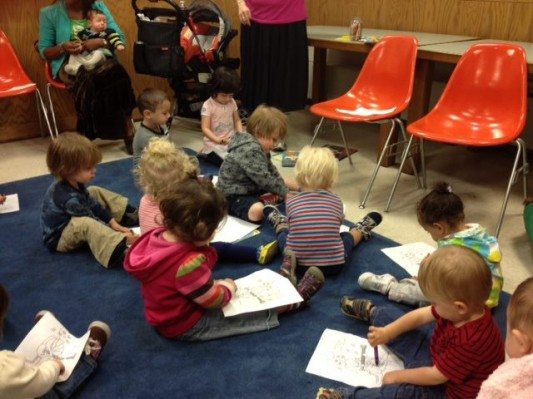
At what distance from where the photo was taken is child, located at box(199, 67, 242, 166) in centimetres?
331

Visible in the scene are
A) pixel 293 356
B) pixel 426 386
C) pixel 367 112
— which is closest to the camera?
pixel 426 386

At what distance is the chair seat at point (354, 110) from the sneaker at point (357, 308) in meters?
1.29

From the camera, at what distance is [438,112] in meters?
2.85

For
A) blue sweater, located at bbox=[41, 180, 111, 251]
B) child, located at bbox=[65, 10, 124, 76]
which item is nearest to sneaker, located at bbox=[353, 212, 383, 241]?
blue sweater, located at bbox=[41, 180, 111, 251]

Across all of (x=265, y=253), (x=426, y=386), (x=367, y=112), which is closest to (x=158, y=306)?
(x=265, y=253)

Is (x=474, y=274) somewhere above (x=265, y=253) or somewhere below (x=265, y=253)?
above

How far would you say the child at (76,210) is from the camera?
7.14 ft

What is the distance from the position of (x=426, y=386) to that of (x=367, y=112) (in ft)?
6.34

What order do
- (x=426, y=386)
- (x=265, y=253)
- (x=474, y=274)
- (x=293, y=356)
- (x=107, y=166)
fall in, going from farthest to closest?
1. (x=107, y=166)
2. (x=265, y=253)
3. (x=293, y=356)
4. (x=426, y=386)
5. (x=474, y=274)

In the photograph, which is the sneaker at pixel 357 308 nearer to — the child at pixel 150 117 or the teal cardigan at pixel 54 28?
the child at pixel 150 117

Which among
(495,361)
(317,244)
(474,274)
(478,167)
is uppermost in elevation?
(474,274)

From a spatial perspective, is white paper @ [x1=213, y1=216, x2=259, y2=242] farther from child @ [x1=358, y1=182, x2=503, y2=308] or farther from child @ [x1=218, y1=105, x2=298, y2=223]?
child @ [x1=358, y1=182, x2=503, y2=308]

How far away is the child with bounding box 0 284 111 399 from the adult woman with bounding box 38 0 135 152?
2051 millimetres

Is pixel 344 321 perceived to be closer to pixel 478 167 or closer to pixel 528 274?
pixel 528 274
